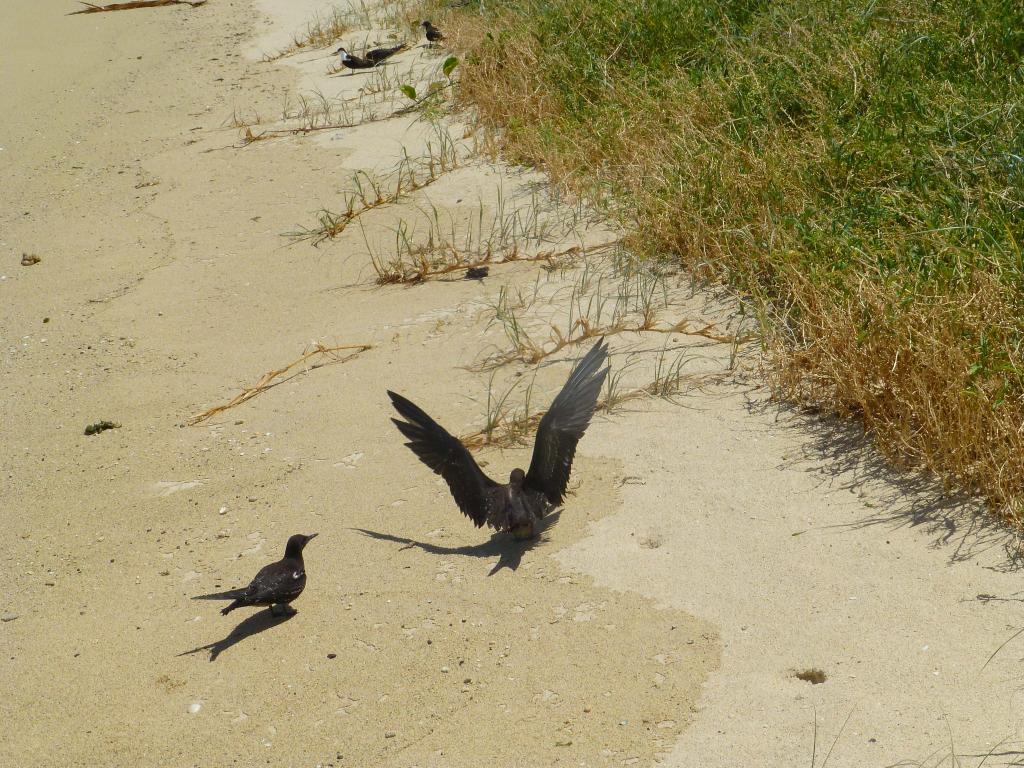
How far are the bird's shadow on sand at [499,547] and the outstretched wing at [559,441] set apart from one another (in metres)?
0.15

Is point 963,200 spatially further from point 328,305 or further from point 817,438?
point 328,305

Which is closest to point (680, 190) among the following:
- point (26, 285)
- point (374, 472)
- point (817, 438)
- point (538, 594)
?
point (817, 438)

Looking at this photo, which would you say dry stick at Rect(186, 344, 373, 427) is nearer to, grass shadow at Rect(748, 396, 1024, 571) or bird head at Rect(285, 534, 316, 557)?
bird head at Rect(285, 534, 316, 557)

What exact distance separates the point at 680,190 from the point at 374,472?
2.20m

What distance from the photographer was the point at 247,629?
3764 mm

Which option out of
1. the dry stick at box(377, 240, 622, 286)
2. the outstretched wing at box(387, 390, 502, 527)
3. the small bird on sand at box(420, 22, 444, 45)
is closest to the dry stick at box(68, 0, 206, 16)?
the small bird on sand at box(420, 22, 444, 45)

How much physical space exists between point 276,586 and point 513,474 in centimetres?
90

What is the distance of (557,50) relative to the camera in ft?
24.6

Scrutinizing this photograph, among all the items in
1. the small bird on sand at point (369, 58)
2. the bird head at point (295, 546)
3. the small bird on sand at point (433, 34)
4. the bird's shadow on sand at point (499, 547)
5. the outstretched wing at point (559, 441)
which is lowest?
the bird's shadow on sand at point (499, 547)

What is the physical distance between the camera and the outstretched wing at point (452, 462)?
12.5 feet

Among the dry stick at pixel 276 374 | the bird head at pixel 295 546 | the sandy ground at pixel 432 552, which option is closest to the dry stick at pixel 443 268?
the sandy ground at pixel 432 552

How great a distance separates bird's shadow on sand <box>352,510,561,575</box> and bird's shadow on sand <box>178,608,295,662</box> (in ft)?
1.55

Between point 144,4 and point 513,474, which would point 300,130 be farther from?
point 144,4

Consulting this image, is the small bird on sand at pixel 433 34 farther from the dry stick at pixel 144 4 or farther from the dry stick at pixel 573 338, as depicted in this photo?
the dry stick at pixel 144 4
